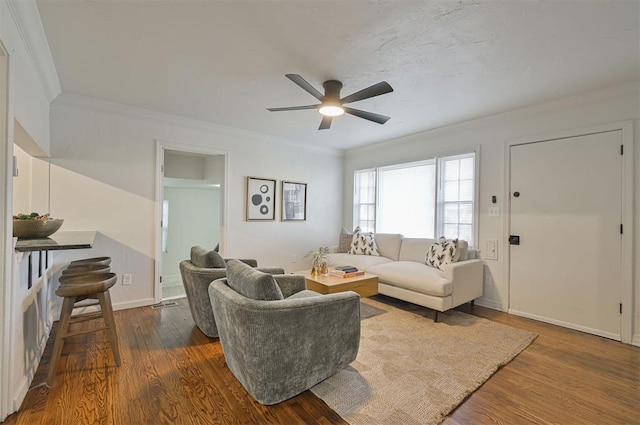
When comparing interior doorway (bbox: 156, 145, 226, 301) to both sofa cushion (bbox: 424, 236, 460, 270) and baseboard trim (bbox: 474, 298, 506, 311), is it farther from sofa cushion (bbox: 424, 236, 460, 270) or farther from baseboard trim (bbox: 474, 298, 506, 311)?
baseboard trim (bbox: 474, 298, 506, 311)

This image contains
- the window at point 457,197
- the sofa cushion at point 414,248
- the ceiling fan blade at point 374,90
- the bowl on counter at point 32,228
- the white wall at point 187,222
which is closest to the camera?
the bowl on counter at point 32,228

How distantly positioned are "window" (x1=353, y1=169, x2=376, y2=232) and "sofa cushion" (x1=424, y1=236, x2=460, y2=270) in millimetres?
1650

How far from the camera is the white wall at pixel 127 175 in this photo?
10.9 ft

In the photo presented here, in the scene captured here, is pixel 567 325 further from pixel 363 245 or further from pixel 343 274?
pixel 363 245

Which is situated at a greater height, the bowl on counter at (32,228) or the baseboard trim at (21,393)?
the bowl on counter at (32,228)

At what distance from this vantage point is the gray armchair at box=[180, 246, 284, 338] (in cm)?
264

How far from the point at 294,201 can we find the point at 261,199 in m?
0.68

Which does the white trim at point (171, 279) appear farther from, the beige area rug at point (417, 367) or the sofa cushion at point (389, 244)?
the beige area rug at point (417, 367)

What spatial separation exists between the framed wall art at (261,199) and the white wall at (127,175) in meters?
0.10

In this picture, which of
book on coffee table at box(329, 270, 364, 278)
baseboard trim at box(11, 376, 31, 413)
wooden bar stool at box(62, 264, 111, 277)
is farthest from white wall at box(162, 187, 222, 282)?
baseboard trim at box(11, 376, 31, 413)

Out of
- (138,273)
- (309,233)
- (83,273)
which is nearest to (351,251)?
(309,233)

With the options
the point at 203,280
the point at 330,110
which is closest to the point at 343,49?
the point at 330,110

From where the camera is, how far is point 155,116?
381 centimetres

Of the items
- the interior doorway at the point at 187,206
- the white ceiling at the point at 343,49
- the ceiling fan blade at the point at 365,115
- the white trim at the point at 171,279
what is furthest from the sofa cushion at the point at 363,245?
the white trim at the point at 171,279
